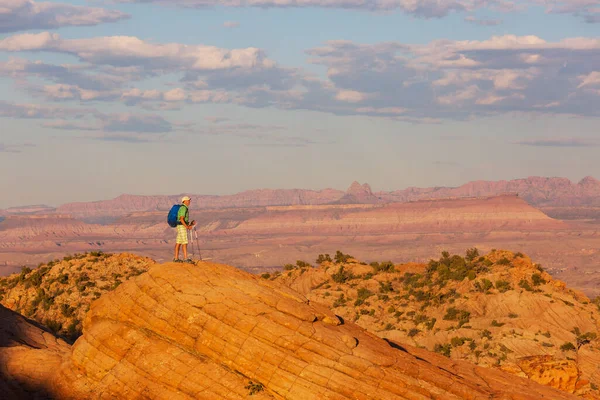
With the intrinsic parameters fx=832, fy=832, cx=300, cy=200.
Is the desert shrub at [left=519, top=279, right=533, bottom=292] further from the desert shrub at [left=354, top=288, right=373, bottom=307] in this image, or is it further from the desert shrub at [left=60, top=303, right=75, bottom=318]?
the desert shrub at [left=60, top=303, right=75, bottom=318]

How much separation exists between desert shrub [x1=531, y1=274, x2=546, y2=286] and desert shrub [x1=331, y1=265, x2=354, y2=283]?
60.1 ft

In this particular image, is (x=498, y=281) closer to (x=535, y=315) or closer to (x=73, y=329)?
(x=535, y=315)

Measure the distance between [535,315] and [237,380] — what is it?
4236 cm

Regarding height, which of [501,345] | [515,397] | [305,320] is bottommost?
[501,345]

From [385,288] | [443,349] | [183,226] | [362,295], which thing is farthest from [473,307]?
[183,226]

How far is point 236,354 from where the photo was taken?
29109mm

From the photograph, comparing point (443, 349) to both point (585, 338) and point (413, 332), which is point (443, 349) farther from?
point (585, 338)

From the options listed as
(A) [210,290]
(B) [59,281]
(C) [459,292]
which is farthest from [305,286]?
(A) [210,290]

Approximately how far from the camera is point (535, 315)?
65.2m

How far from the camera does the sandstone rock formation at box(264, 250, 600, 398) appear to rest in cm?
5862

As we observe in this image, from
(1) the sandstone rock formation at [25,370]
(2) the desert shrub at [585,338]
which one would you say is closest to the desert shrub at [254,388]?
(1) the sandstone rock formation at [25,370]

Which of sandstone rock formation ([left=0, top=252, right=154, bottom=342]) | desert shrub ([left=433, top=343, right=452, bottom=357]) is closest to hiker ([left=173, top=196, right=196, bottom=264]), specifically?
desert shrub ([left=433, top=343, right=452, bottom=357])

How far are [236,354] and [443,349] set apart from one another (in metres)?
33.7

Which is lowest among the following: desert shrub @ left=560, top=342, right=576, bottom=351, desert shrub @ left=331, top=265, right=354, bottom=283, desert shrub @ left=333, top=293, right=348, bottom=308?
desert shrub @ left=560, top=342, right=576, bottom=351
